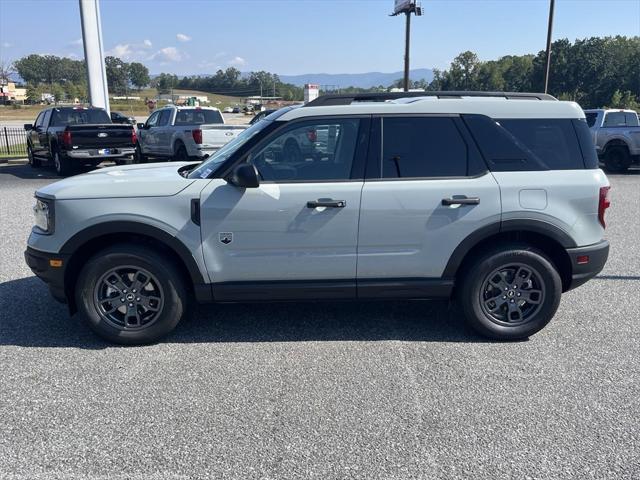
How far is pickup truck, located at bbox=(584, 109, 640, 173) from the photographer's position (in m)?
16.0

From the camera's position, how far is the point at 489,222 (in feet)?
13.9

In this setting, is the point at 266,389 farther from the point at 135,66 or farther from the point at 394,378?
the point at 135,66

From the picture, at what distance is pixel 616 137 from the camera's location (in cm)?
1614

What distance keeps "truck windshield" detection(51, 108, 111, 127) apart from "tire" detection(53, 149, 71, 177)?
1037 millimetres

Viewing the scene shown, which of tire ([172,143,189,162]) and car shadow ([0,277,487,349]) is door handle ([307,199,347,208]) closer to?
car shadow ([0,277,487,349])

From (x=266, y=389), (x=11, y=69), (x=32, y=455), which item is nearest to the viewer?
(x=32, y=455)

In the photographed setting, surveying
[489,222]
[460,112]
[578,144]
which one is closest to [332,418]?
[489,222]

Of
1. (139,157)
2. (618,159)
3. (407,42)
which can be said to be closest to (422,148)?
(618,159)

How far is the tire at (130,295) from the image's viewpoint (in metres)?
4.20

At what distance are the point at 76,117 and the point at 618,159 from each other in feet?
52.0

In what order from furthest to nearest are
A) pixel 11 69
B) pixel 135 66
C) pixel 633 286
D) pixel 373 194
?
pixel 135 66 → pixel 11 69 → pixel 633 286 → pixel 373 194

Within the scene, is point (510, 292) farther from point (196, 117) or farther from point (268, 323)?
point (196, 117)

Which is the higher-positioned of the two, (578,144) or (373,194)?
(578,144)

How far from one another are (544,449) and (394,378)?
109 centimetres
